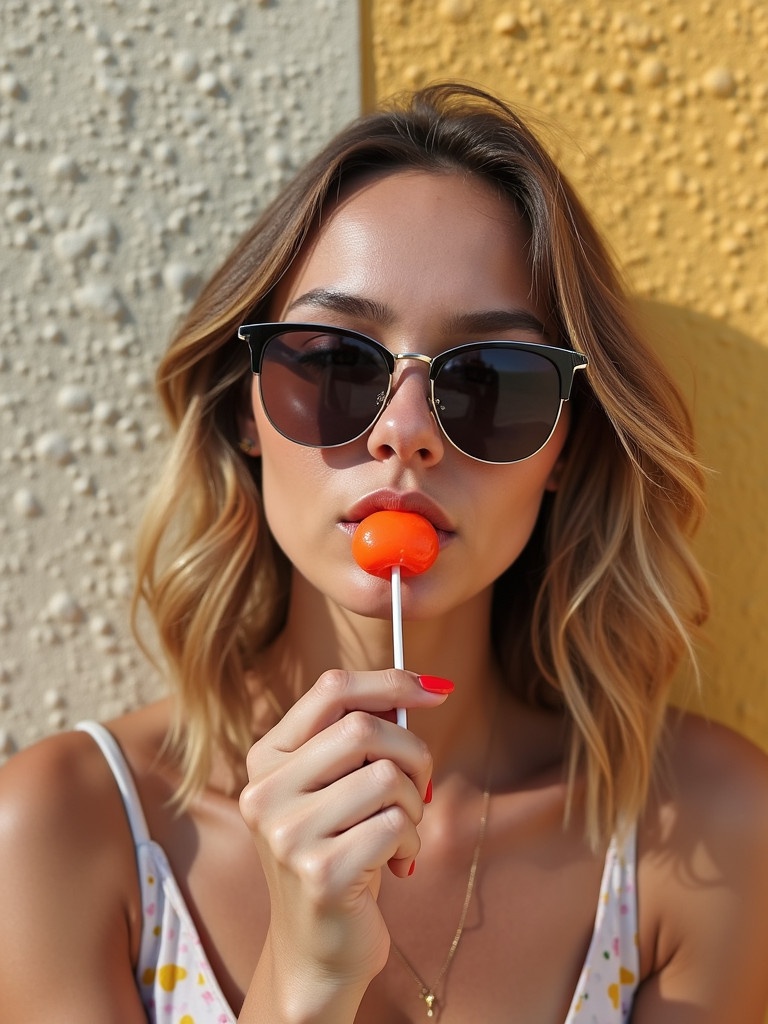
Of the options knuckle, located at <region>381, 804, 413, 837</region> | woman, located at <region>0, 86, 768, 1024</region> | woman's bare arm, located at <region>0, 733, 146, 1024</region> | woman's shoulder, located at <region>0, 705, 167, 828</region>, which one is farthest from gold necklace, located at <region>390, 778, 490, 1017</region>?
knuckle, located at <region>381, 804, 413, 837</region>

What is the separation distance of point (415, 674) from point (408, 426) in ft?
1.14

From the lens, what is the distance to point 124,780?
1682 mm

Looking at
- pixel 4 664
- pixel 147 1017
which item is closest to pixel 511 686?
pixel 147 1017


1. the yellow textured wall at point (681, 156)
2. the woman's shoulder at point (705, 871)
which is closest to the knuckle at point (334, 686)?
the woman's shoulder at point (705, 871)

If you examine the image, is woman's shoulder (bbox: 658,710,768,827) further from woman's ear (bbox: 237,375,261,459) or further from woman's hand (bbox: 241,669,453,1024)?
woman's ear (bbox: 237,375,261,459)

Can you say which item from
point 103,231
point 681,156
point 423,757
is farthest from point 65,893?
point 681,156

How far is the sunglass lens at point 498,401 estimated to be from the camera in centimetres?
142

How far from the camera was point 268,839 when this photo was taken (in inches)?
45.2

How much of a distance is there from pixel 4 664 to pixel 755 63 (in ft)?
6.58

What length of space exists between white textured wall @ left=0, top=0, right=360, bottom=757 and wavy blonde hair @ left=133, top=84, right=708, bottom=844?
0.19 metres

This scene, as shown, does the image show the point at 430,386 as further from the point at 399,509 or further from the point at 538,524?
the point at 538,524

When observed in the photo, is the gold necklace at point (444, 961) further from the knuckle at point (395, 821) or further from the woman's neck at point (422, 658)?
the knuckle at point (395, 821)

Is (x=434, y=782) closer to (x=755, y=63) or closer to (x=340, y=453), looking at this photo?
(x=340, y=453)

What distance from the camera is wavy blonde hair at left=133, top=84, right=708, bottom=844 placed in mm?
1625
